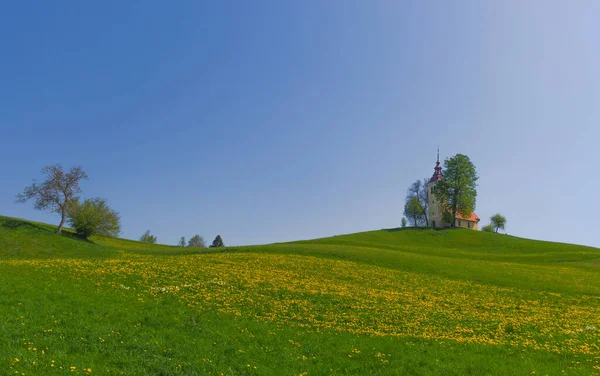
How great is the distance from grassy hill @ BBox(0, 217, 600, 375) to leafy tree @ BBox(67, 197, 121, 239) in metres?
40.3

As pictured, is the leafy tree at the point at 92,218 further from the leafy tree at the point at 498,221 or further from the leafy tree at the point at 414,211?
the leafy tree at the point at 498,221

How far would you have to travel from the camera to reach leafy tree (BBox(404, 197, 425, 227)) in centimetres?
12895

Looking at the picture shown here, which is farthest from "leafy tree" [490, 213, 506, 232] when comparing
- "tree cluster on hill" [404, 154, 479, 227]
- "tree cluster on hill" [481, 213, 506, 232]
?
"tree cluster on hill" [404, 154, 479, 227]

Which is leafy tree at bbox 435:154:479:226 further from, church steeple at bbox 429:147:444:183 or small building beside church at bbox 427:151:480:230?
church steeple at bbox 429:147:444:183

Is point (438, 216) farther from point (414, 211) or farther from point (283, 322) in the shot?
point (283, 322)

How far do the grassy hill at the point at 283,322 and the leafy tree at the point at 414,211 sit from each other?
91.4m

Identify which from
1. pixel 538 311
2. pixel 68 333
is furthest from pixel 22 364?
pixel 538 311

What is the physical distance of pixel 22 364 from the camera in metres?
11.0

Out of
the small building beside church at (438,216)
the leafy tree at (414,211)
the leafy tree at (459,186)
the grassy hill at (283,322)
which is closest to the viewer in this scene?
the grassy hill at (283,322)

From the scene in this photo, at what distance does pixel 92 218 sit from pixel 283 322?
59.9 metres

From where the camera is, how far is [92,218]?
217 feet

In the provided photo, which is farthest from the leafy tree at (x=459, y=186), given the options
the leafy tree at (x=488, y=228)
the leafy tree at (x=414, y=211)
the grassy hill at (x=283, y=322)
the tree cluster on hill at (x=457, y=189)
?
the grassy hill at (x=283, y=322)

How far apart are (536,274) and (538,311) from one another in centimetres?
2068

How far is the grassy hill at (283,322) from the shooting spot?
1294 cm
